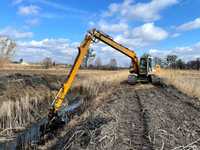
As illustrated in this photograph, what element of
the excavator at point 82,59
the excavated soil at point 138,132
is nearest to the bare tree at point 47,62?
the excavator at point 82,59

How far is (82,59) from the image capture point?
17016 mm

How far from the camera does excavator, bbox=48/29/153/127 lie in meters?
15.2

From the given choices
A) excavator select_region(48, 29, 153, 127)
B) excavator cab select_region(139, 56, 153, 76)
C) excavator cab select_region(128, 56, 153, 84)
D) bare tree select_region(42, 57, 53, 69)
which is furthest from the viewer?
bare tree select_region(42, 57, 53, 69)

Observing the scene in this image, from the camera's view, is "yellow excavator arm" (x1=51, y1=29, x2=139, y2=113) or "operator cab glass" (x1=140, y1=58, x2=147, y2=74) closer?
"yellow excavator arm" (x1=51, y1=29, x2=139, y2=113)

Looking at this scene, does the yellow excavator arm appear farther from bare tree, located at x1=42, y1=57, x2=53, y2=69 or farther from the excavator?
bare tree, located at x1=42, y1=57, x2=53, y2=69

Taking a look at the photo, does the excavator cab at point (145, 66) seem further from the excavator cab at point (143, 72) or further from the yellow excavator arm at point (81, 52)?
the yellow excavator arm at point (81, 52)

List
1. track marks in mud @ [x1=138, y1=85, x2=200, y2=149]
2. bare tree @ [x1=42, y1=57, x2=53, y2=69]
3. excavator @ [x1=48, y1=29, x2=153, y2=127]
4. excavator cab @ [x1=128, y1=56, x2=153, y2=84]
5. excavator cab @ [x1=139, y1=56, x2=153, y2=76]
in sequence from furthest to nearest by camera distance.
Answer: bare tree @ [x1=42, y1=57, x2=53, y2=69] → excavator cab @ [x1=139, y1=56, x2=153, y2=76] → excavator cab @ [x1=128, y1=56, x2=153, y2=84] → excavator @ [x1=48, y1=29, x2=153, y2=127] → track marks in mud @ [x1=138, y1=85, x2=200, y2=149]

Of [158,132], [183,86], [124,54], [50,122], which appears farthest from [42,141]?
[183,86]

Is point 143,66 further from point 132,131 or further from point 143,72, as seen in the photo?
point 132,131

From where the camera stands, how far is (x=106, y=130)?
945 cm

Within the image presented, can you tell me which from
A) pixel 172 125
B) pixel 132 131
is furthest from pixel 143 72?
pixel 132 131

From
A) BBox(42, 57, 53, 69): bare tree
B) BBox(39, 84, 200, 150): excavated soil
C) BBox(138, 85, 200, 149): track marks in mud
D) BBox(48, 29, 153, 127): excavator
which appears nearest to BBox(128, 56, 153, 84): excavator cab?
BBox(48, 29, 153, 127): excavator

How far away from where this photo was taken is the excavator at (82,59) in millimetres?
15212

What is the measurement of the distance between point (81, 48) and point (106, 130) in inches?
328
